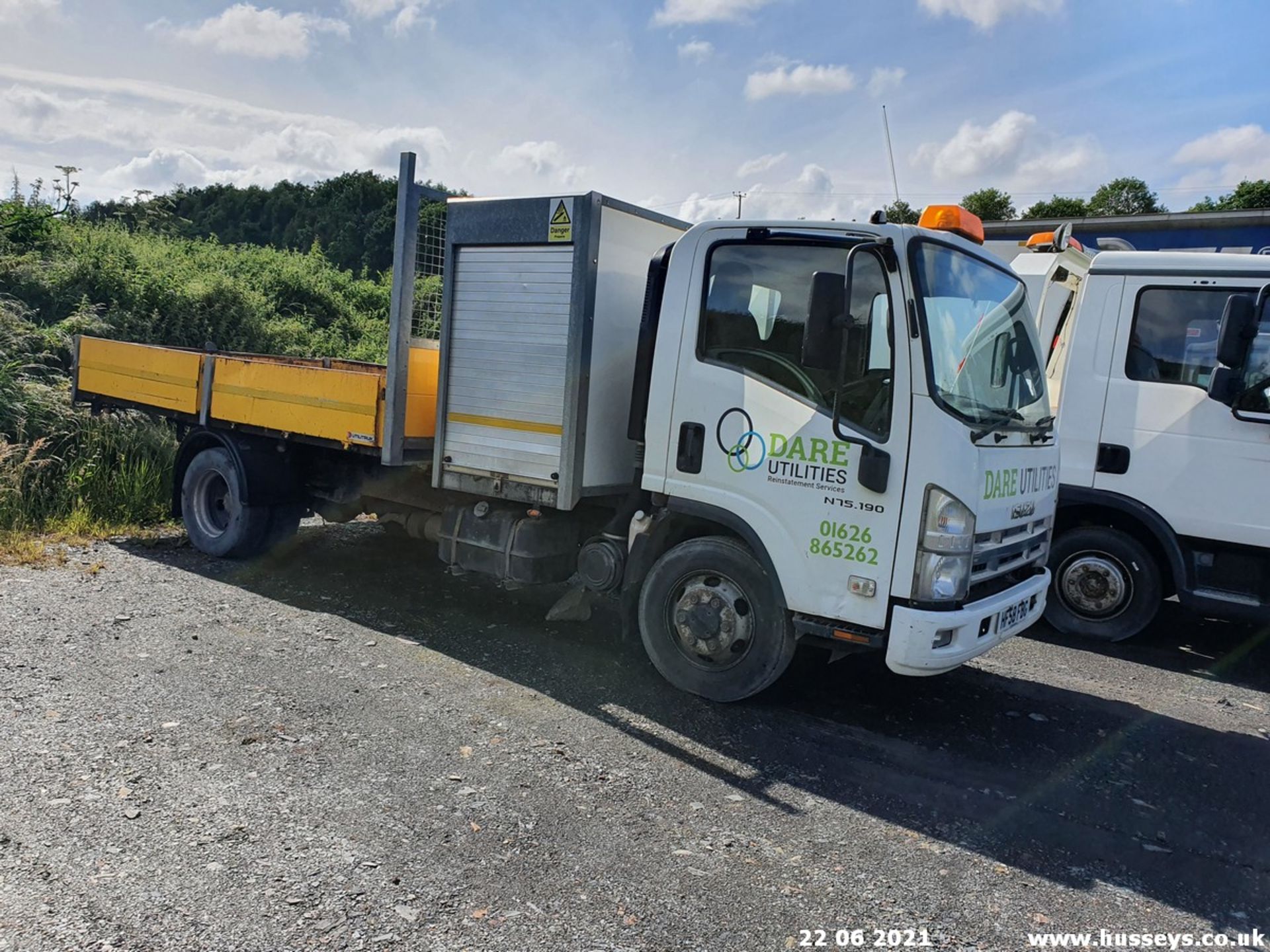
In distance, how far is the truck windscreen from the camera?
4242 millimetres

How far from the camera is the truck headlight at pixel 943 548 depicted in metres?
4.11

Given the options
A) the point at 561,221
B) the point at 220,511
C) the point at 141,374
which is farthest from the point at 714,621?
the point at 141,374

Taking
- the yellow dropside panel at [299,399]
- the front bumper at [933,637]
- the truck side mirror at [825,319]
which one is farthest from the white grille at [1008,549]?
the yellow dropside panel at [299,399]

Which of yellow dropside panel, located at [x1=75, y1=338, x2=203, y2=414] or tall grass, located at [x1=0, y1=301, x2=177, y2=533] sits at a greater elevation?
yellow dropside panel, located at [x1=75, y1=338, x2=203, y2=414]

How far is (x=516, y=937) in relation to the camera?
287 centimetres

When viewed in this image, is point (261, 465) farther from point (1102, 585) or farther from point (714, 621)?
point (1102, 585)

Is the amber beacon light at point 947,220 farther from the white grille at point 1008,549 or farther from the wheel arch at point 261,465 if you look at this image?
the wheel arch at point 261,465

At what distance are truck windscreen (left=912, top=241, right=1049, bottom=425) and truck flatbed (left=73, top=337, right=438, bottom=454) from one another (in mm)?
3261

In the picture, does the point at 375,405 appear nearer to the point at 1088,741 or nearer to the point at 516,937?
the point at 516,937

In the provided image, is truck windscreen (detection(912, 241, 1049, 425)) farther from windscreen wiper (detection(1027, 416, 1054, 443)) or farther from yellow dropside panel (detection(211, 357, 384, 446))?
yellow dropside panel (detection(211, 357, 384, 446))

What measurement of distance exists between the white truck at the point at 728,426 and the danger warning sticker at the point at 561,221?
0.01 metres

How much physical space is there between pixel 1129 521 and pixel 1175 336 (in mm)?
1300

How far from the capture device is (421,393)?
19.7 feet

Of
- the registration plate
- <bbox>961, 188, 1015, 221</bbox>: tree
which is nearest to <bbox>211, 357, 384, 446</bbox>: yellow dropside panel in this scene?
the registration plate
